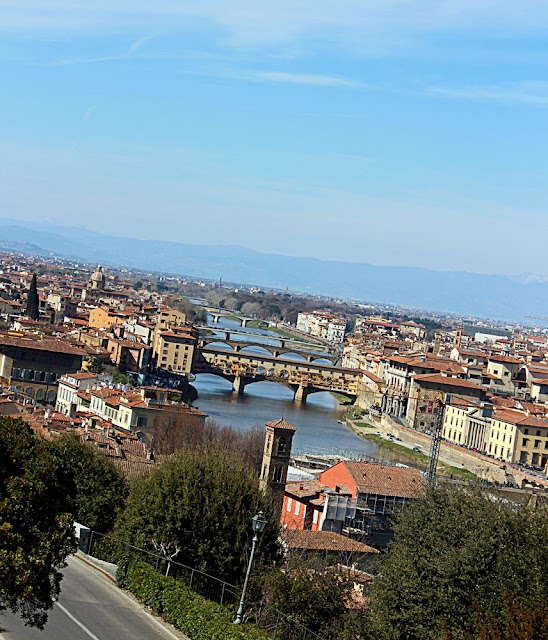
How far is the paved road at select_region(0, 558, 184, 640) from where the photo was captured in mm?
8055

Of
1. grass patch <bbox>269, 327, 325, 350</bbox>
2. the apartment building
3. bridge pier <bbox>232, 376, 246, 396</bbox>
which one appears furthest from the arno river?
the apartment building

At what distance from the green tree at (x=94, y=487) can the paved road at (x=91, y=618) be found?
11.4 feet

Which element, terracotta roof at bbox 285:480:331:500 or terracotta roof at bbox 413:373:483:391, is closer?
terracotta roof at bbox 285:480:331:500

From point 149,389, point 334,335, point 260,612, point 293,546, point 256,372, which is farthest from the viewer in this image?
point 334,335

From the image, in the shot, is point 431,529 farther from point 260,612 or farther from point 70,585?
point 70,585

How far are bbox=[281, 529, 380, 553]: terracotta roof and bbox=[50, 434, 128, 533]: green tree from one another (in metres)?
2.31

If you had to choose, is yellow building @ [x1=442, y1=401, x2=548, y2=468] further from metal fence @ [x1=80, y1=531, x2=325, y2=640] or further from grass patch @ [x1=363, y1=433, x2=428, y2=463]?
metal fence @ [x1=80, y1=531, x2=325, y2=640]

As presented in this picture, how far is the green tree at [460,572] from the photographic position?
1013 centimetres

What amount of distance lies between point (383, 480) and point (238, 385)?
→ 114 feet

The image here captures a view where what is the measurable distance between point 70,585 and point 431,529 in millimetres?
4021

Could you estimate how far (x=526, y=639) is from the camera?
26.8 feet

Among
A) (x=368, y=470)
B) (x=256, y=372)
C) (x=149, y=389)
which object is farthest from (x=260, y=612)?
(x=256, y=372)

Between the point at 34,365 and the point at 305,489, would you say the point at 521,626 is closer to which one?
the point at 305,489

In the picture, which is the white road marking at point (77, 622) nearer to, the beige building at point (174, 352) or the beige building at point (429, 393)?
the beige building at point (429, 393)
